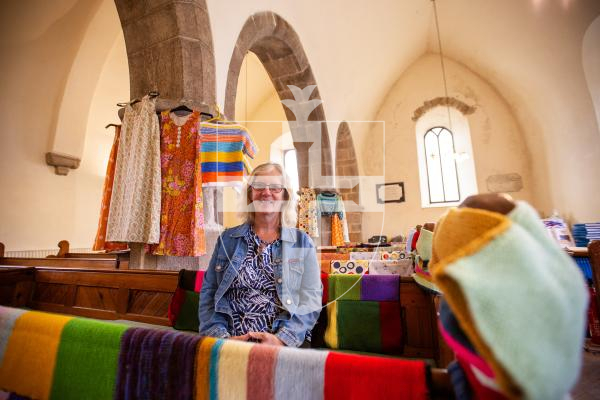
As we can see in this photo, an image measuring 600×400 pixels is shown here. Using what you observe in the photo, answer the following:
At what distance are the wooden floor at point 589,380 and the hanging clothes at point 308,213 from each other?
1.77 metres

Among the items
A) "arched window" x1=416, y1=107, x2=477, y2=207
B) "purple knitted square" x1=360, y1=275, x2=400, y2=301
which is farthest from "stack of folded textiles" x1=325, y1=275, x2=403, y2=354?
"arched window" x1=416, y1=107, x2=477, y2=207

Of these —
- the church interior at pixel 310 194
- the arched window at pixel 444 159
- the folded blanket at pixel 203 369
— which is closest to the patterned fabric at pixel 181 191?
the church interior at pixel 310 194

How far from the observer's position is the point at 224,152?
218cm

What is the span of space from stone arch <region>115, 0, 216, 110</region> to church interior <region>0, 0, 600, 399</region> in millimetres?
17

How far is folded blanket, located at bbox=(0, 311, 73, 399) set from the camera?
29.7 inches

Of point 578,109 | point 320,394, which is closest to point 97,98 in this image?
point 320,394

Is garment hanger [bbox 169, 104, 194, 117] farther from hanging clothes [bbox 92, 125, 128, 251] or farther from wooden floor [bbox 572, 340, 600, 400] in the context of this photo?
wooden floor [bbox 572, 340, 600, 400]

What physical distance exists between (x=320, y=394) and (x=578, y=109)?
19.6 feet

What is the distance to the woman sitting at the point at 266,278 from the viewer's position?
3.83 ft

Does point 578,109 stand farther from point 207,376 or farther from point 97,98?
point 97,98

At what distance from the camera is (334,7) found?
15.6 feet

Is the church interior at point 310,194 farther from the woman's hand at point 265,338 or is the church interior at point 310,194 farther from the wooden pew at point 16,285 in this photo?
the woman's hand at point 265,338

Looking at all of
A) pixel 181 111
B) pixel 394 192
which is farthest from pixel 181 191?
pixel 394 192

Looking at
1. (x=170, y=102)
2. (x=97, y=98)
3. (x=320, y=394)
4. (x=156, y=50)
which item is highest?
(x=97, y=98)
